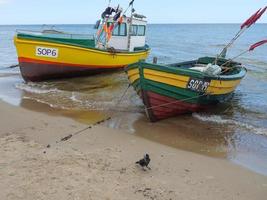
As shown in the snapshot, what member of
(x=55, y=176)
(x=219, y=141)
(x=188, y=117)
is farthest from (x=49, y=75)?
(x=55, y=176)

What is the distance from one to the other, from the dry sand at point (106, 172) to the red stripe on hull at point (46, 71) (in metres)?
5.44

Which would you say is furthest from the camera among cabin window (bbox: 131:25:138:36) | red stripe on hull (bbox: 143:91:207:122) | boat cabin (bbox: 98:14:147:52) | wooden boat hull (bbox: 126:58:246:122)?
cabin window (bbox: 131:25:138:36)

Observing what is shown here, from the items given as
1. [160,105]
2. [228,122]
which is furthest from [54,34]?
[228,122]

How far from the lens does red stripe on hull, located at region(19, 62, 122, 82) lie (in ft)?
39.6

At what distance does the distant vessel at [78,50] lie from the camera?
38.4 feet

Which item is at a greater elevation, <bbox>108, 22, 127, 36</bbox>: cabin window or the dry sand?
<bbox>108, 22, 127, 36</bbox>: cabin window

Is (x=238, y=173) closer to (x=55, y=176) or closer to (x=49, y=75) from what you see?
(x=55, y=176)

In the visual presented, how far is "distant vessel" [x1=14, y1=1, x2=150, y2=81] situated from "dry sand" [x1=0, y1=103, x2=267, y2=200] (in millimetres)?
5308

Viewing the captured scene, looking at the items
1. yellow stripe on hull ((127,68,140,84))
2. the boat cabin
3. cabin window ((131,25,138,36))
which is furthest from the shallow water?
cabin window ((131,25,138,36))

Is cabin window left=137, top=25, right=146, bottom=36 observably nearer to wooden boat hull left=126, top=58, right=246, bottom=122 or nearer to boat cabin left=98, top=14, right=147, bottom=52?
boat cabin left=98, top=14, right=147, bottom=52

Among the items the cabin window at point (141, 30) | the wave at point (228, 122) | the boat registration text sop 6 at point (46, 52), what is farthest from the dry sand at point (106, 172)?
the cabin window at point (141, 30)

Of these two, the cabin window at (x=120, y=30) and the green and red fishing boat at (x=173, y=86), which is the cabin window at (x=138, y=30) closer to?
the cabin window at (x=120, y=30)

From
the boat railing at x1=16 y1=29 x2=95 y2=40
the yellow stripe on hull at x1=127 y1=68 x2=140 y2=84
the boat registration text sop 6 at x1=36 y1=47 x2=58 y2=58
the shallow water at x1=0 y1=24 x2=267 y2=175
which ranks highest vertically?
the boat railing at x1=16 y1=29 x2=95 y2=40

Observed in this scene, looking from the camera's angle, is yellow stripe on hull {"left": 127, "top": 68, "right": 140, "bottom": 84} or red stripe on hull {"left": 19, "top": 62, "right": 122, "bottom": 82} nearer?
yellow stripe on hull {"left": 127, "top": 68, "right": 140, "bottom": 84}
